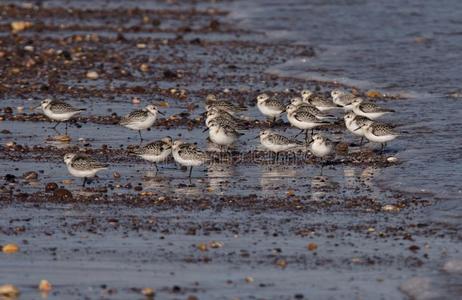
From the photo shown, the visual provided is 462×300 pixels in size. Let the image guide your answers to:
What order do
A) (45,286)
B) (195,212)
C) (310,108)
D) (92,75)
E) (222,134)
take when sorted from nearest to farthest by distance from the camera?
(45,286) < (195,212) < (222,134) < (310,108) < (92,75)

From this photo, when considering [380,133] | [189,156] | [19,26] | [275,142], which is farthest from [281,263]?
[19,26]

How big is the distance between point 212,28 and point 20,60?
8643 millimetres

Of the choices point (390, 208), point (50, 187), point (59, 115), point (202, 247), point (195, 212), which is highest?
point (59, 115)

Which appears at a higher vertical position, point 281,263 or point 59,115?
point 59,115

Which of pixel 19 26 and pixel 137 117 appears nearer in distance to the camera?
pixel 137 117

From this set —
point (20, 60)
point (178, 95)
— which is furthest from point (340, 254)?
point (20, 60)

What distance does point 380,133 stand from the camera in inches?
642

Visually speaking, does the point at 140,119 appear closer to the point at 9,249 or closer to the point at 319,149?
the point at 319,149

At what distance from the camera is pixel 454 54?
83.1ft

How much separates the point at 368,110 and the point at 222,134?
3.12 metres

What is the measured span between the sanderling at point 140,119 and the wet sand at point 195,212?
27 cm

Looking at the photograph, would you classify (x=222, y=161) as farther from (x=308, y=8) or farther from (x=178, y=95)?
(x=308, y=8)

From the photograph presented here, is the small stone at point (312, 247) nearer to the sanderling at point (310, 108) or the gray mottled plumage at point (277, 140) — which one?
the gray mottled plumage at point (277, 140)

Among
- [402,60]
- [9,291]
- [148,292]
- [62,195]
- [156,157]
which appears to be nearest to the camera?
[9,291]
